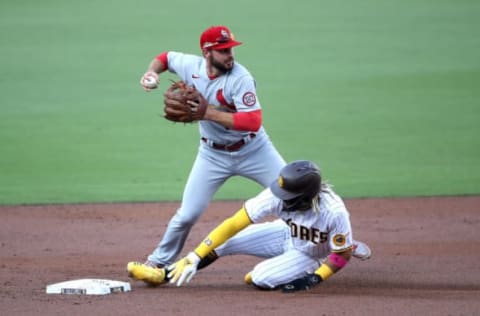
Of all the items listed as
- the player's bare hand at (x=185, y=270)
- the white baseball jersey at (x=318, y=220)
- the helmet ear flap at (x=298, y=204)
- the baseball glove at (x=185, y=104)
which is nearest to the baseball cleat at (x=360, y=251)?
the white baseball jersey at (x=318, y=220)

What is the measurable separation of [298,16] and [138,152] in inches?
324

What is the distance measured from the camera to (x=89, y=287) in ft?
21.9

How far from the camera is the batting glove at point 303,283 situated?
261 inches

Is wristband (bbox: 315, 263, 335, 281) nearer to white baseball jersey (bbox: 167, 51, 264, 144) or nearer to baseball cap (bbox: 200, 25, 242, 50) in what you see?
white baseball jersey (bbox: 167, 51, 264, 144)

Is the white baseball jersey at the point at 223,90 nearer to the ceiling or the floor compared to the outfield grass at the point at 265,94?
nearer to the ceiling

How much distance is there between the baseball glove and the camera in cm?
676

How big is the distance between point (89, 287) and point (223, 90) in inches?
66.9

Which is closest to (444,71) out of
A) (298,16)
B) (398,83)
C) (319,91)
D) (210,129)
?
(398,83)

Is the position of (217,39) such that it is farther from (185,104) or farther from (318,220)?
(318,220)

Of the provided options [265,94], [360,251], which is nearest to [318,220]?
[360,251]

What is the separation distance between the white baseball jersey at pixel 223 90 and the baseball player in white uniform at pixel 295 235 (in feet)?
2.04

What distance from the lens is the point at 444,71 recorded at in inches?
631

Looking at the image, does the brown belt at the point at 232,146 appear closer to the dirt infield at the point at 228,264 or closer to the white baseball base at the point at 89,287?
the dirt infield at the point at 228,264

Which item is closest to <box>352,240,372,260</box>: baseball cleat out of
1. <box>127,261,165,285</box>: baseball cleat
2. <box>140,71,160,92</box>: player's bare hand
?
<box>127,261,165,285</box>: baseball cleat
